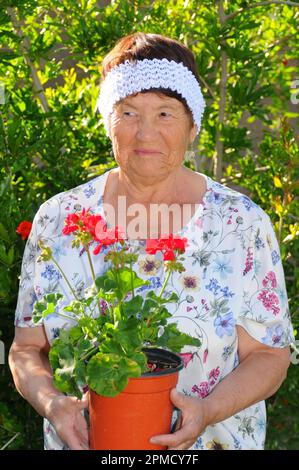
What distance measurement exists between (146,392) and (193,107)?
2.80 ft

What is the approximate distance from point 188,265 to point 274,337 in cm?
30

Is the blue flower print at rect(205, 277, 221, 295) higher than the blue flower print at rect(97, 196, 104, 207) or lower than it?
lower

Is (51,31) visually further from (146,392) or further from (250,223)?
(146,392)

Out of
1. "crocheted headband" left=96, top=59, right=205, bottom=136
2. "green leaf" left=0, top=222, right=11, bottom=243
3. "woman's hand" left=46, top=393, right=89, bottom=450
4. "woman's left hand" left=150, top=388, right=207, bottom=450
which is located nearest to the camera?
"woman's left hand" left=150, top=388, right=207, bottom=450

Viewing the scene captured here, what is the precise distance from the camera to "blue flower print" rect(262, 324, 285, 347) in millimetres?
2311

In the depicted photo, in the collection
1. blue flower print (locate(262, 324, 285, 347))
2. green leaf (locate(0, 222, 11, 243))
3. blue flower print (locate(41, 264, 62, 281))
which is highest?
green leaf (locate(0, 222, 11, 243))

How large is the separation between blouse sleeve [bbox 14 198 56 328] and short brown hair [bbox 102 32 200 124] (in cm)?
47

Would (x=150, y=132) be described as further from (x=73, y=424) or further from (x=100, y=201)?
(x=73, y=424)

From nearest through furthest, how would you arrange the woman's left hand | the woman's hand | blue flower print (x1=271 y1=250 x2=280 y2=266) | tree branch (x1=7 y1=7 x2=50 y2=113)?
the woman's left hand, the woman's hand, blue flower print (x1=271 y1=250 x2=280 y2=266), tree branch (x1=7 y1=7 x2=50 y2=113)

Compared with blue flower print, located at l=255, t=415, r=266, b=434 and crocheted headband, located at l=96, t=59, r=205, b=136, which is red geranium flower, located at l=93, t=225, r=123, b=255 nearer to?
crocheted headband, located at l=96, t=59, r=205, b=136

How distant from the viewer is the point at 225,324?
7.52 ft
